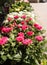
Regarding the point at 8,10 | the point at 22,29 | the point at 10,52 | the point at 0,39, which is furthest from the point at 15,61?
the point at 8,10

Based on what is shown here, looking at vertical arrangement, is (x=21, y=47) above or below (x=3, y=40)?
below

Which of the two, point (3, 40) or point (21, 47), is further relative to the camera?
point (21, 47)

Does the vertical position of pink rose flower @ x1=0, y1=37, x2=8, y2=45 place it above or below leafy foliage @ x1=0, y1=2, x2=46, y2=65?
above

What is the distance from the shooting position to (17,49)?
399cm

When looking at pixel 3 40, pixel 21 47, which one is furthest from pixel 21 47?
pixel 3 40

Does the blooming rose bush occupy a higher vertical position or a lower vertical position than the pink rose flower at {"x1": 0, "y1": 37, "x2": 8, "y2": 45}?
lower

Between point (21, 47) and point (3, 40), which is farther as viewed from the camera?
point (21, 47)

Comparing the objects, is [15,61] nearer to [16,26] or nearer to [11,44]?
[11,44]

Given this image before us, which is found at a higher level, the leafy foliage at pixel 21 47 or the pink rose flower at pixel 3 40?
the pink rose flower at pixel 3 40

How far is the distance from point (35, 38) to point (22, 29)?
1.36 ft

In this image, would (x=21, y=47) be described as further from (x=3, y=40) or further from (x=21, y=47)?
(x=3, y=40)

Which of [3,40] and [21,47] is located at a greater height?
[3,40]

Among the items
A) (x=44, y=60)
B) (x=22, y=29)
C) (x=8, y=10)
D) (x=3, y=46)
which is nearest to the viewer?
(x=3, y=46)

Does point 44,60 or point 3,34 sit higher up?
point 3,34
